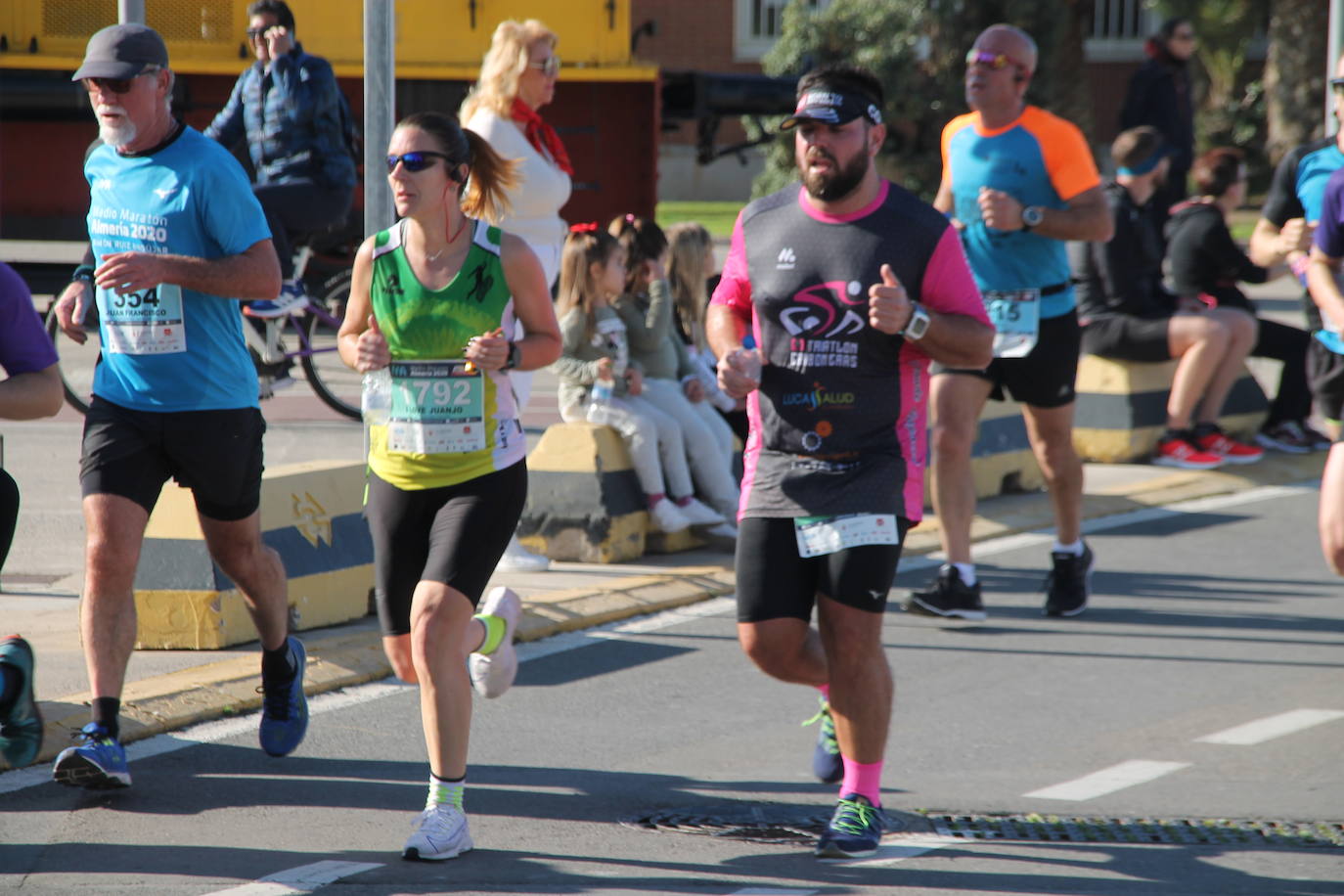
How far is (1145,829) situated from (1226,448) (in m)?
6.96

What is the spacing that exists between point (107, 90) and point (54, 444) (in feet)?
20.0

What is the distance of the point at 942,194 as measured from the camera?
321 inches

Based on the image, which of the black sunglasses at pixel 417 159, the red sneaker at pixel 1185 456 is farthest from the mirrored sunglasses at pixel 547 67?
the red sneaker at pixel 1185 456

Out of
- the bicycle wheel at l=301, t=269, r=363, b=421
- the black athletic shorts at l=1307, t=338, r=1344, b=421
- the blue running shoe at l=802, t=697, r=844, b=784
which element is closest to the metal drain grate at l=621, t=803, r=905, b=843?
the blue running shoe at l=802, t=697, r=844, b=784

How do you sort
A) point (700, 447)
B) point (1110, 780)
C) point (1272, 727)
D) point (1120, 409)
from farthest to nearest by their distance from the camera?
point (1120, 409) < point (700, 447) < point (1272, 727) < point (1110, 780)

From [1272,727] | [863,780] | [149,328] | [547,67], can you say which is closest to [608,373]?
[547,67]

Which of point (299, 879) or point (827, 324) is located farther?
point (827, 324)

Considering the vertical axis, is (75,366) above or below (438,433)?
below

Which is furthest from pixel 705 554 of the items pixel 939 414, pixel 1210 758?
pixel 1210 758

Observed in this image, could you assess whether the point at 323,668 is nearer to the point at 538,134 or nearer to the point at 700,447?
the point at 538,134

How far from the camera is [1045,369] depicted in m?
7.88

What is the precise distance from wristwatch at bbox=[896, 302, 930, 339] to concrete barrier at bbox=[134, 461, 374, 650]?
2983mm

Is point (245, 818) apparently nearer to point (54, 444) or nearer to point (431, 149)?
point (431, 149)

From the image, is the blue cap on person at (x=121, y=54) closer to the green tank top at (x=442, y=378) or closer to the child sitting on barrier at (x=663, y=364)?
the green tank top at (x=442, y=378)
